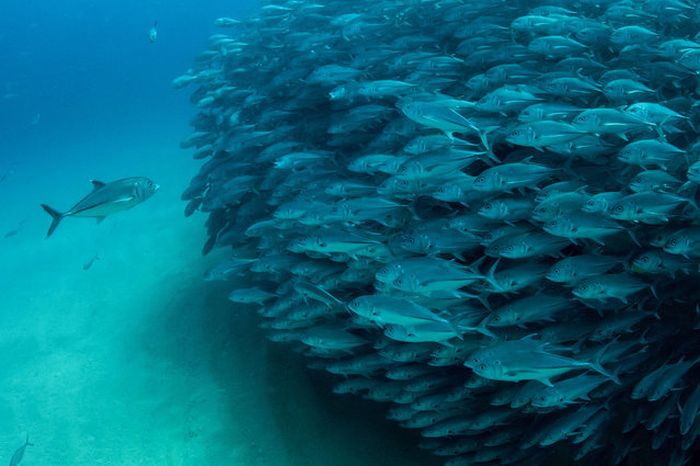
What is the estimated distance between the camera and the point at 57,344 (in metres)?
8.93

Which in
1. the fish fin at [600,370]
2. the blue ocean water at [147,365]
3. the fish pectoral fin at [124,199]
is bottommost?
the blue ocean water at [147,365]

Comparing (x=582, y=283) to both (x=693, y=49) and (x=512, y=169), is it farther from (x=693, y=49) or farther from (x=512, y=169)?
(x=693, y=49)

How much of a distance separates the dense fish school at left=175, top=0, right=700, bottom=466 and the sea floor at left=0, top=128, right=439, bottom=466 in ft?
2.71

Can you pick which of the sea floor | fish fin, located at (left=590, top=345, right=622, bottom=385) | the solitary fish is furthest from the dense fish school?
the solitary fish

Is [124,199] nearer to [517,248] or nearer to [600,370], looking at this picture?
[517,248]

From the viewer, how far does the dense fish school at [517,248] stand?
364 centimetres

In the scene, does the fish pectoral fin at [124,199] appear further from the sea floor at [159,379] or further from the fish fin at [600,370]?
the fish fin at [600,370]

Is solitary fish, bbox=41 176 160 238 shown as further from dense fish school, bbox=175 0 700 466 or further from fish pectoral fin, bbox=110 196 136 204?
dense fish school, bbox=175 0 700 466

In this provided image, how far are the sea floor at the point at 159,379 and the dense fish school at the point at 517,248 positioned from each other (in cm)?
82

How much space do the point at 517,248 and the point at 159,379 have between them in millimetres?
5485

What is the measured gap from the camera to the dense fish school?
11.9ft

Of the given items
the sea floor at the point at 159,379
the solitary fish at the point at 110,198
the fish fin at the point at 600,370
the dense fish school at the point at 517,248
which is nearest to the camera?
the fish fin at the point at 600,370

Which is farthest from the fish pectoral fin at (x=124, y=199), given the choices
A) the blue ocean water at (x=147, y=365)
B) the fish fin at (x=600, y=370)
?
the fish fin at (x=600, y=370)

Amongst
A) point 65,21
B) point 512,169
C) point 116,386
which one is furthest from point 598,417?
point 65,21
